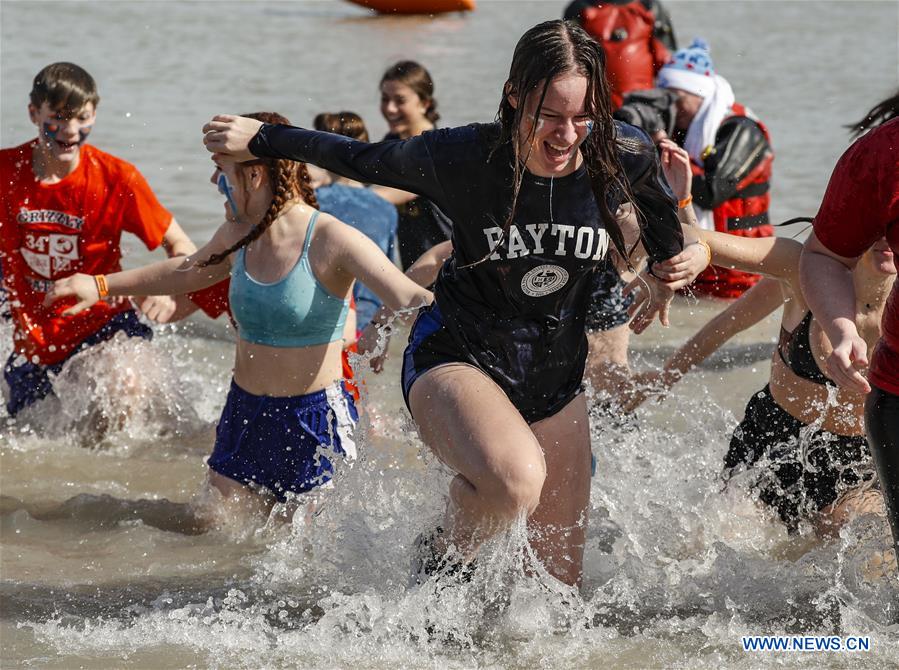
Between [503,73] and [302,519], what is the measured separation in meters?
13.1

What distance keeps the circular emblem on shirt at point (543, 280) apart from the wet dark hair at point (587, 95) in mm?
142

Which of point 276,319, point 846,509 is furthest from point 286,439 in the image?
point 846,509

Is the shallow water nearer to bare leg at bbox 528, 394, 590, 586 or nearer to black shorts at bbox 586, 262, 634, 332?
bare leg at bbox 528, 394, 590, 586

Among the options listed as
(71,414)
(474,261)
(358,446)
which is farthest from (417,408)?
(71,414)

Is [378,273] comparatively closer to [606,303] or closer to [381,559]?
[381,559]

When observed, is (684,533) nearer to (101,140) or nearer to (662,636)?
(662,636)

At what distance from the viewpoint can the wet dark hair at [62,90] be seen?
538 cm

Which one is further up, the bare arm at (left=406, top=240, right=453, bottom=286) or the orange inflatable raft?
the bare arm at (left=406, top=240, right=453, bottom=286)

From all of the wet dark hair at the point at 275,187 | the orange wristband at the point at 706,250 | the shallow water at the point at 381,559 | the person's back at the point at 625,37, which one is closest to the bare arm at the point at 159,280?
the wet dark hair at the point at 275,187

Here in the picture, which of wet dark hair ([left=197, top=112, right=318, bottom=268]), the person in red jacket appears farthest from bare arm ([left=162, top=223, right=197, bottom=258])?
the person in red jacket

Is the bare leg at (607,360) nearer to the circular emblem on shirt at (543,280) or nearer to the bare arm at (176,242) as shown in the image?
the circular emblem on shirt at (543,280)

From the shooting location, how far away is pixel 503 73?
55.1 ft

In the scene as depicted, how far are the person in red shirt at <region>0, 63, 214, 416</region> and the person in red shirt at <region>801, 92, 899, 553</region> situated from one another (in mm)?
2996

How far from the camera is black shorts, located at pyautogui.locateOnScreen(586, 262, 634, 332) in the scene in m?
5.05
